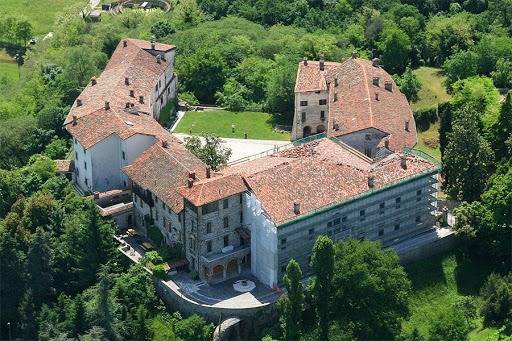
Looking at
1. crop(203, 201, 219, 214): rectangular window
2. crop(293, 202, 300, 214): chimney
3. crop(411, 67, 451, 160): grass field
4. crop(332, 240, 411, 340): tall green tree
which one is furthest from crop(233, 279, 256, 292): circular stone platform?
crop(411, 67, 451, 160): grass field

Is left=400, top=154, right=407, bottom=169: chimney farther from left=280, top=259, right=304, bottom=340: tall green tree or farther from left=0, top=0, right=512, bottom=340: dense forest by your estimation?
left=280, top=259, right=304, bottom=340: tall green tree

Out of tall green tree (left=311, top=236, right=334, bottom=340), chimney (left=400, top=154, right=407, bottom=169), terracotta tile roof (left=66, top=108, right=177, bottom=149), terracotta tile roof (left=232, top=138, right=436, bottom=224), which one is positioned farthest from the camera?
terracotta tile roof (left=66, top=108, right=177, bottom=149)

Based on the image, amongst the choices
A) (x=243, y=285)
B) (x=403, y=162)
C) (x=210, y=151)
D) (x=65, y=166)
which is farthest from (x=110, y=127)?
(x=403, y=162)

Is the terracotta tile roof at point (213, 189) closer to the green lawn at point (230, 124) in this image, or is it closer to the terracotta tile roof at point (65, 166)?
the terracotta tile roof at point (65, 166)

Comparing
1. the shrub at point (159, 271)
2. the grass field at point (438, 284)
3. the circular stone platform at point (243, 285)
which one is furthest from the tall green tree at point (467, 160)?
the shrub at point (159, 271)

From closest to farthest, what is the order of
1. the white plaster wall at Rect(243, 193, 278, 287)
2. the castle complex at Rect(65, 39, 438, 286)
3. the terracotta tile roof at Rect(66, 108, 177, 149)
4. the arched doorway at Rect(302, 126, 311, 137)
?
1. the white plaster wall at Rect(243, 193, 278, 287)
2. the castle complex at Rect(65, 39, 438, 286)
3. the terracotta tile roof at Rect(66, 108, 177, 149)
4. the arched doorway at Rect(302, 126, 311, 137)

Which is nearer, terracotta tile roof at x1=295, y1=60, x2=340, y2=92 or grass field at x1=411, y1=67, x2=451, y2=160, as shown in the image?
terracotta tile roof at x1=295, y1=60, x2=340, y2=92

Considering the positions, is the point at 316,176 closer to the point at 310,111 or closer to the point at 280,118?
the point at 310,111

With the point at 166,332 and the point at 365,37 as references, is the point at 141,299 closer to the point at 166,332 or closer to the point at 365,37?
the point at 166,332

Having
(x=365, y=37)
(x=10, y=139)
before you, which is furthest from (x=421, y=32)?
(x=10, y=139)
